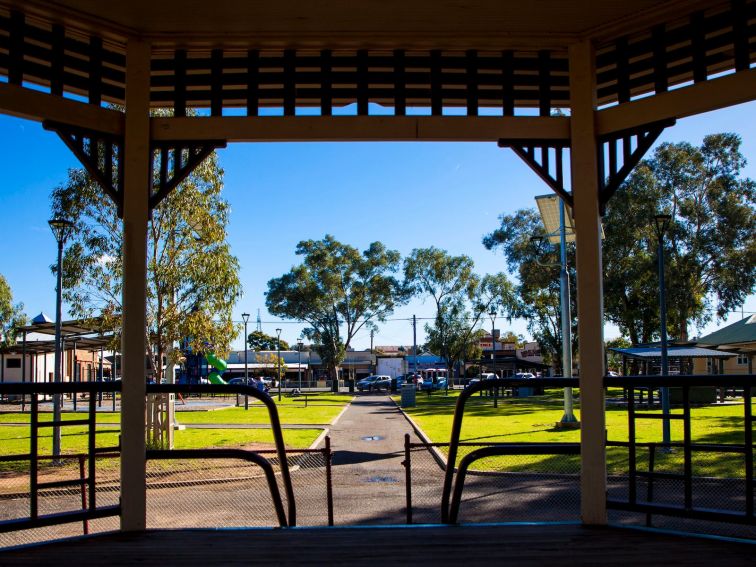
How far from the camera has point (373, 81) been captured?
473 centimetres

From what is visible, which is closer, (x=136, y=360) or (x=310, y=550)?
(x=310, y=550)

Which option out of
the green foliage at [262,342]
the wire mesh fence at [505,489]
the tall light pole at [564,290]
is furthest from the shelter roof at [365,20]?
the green foliage at [262,342]

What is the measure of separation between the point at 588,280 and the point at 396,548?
6.84 ft

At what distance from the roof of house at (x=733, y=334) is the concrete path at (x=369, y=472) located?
2082cm

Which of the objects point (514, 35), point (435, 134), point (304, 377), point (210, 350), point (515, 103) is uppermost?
point (514, 35)

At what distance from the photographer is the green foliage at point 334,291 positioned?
1999 inches

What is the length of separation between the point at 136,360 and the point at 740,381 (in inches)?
150

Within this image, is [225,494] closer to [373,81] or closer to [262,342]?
[373,81]

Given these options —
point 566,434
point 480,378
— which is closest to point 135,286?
point 566,434

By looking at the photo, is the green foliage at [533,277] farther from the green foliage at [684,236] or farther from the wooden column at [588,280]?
the wooden column at [588,280]

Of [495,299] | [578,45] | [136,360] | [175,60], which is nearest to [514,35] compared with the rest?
[578,45]

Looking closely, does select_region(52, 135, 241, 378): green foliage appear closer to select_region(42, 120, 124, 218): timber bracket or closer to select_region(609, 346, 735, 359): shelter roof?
select_region(42, 120, 124, 218): timber bracket

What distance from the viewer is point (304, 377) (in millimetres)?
76125

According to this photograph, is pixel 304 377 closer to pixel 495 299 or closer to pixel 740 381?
pixel 495 299
